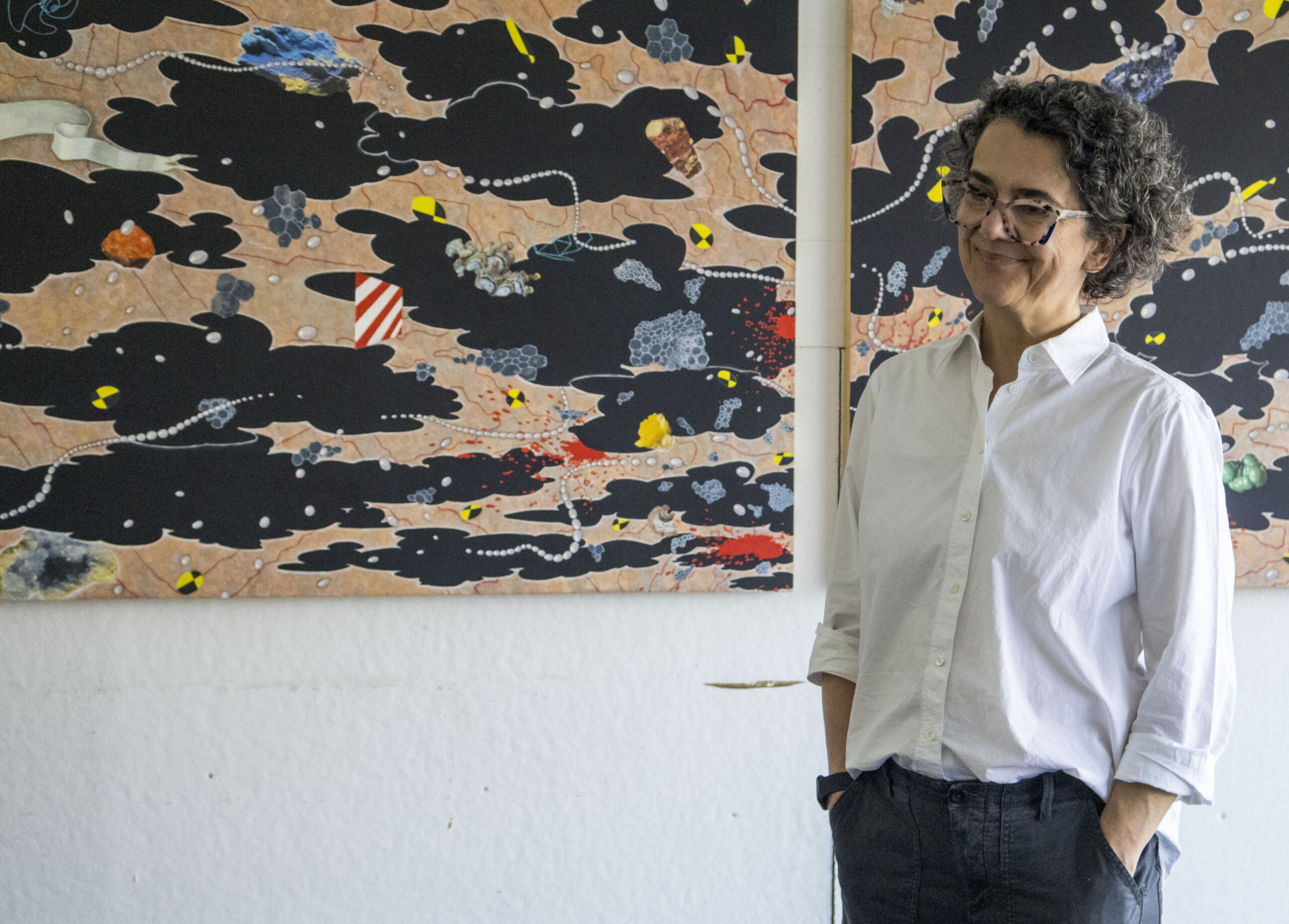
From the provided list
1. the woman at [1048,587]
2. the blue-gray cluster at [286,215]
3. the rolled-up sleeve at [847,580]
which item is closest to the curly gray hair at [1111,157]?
the woman at [1048,587]

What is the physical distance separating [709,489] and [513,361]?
45 cm

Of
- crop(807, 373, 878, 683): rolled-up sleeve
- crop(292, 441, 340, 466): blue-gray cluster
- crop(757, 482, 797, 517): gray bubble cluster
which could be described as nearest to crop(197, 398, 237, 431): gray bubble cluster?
crop(292, 441, 340, 466): blue-gray cluster

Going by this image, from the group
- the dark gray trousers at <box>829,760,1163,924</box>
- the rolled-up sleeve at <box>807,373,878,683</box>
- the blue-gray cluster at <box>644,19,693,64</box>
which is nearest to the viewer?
the dark gray trousers at <box>829,760,1163,924</box>

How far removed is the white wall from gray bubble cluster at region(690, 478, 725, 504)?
173mm

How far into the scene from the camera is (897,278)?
1791 millimetres

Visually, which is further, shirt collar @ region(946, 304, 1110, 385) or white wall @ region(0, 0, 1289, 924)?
white wall @ region(0, 0, 1289, 924)

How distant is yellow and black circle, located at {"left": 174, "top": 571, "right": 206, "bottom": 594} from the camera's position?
5.57 ft

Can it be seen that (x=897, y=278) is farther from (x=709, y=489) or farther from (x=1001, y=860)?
(x=1001, y=860)

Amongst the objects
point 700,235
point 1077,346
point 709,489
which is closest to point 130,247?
point 700,235

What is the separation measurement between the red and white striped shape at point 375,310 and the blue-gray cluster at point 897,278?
938 mm

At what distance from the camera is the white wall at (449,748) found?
173 centimetres

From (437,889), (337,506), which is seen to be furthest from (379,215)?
(437,889)

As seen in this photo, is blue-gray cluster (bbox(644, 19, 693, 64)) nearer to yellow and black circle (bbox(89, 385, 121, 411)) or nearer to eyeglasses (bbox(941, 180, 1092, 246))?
eyeglasses (bbox(941, 180, 1092, 246))

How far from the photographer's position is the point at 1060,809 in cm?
101
